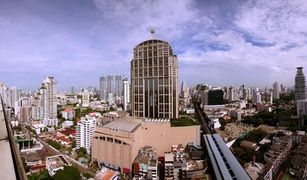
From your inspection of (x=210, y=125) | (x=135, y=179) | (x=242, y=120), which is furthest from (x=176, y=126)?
(x=242, y=120)

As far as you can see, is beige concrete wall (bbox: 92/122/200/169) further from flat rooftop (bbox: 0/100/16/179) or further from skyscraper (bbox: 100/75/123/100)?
skyscraper (bbox: 100/75/123/100)

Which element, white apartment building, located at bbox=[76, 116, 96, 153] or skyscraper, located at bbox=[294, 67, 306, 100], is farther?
skyscraper, located at bbox=[294, 67, 306, 100]

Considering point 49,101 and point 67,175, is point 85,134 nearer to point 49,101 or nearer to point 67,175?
point 67,175

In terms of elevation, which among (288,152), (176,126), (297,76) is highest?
(297,76)

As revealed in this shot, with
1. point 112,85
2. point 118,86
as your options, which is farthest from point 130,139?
point 112,85

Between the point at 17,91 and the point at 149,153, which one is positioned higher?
A: the point at 17,91

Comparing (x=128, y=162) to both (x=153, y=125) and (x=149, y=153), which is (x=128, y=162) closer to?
(x=149, y=153)

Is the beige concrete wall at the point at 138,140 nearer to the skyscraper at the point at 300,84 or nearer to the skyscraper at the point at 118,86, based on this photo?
the skyscraper at the point at 300,84

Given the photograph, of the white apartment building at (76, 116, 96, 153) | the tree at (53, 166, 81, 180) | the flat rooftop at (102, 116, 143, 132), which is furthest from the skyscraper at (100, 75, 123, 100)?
the tree at (53, 166, 81, 180)

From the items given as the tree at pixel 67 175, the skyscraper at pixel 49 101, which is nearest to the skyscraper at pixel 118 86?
the skyscraper at pixel 49 101
